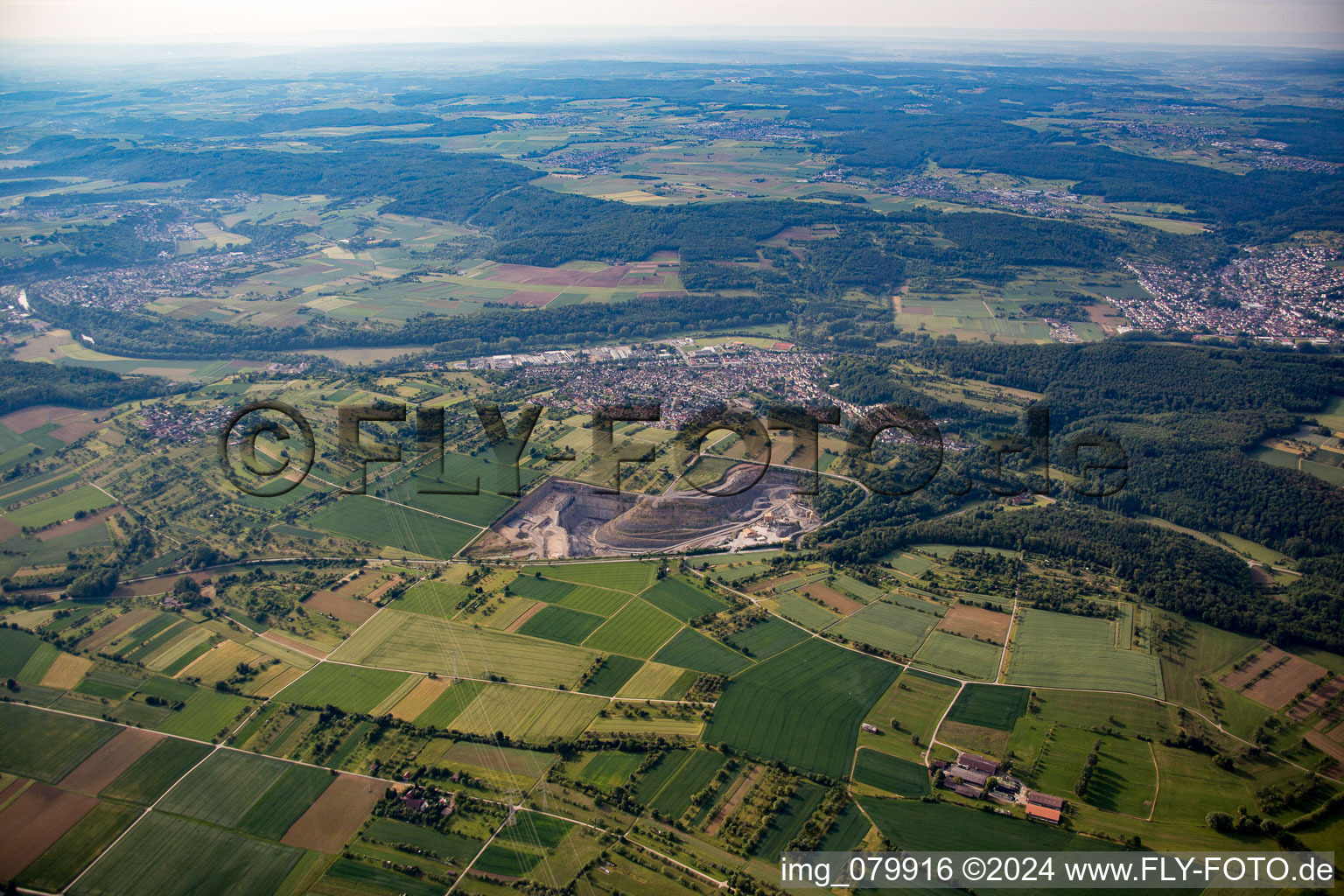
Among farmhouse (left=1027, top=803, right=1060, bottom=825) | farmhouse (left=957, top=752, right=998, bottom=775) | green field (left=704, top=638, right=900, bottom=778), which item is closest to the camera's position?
farmhouse (left=1027, top=803, right=1060, bottom=825)

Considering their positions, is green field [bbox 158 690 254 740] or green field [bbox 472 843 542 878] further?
green field [bbox 158 690 254 740]

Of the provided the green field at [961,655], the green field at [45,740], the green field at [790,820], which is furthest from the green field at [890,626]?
the green field at [45,740]

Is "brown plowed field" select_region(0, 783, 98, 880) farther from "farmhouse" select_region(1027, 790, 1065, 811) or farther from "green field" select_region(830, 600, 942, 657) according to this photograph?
"farmhouse" select_region(1027, 790, 1065, 811)

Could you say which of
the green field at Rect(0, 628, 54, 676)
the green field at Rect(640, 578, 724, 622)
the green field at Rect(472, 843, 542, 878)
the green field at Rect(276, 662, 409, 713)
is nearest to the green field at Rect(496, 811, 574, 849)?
the green field at Rect(472, 843, 542, 878)

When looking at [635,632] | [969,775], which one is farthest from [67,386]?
[969,775]

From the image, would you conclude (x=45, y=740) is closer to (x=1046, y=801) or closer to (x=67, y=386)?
(x=1046, y=801)
